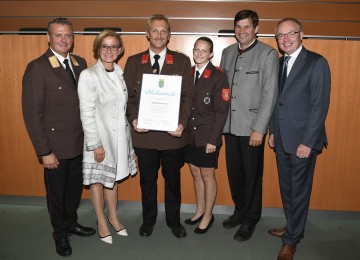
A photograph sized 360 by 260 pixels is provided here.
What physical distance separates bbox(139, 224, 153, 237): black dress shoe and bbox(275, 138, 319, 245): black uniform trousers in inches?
41.6

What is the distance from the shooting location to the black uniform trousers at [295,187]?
7.14 ft

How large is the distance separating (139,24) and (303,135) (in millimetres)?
4065

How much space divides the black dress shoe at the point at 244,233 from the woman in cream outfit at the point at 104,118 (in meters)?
1.04

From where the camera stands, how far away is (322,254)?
2299mm

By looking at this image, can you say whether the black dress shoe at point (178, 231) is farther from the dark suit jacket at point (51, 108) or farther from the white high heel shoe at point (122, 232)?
the dark suit jacket at point (51, 108)

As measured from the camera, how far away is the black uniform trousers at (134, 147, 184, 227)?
2.40 meters

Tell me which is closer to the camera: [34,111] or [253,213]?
[34,111]

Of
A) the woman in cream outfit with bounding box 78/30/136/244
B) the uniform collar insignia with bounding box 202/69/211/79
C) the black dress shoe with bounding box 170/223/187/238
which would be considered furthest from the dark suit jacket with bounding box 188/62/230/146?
the black dress shoe with bounding box 170/223/187/238

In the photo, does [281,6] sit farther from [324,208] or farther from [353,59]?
[324,208]

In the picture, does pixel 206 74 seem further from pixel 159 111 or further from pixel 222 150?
pixel 222 150

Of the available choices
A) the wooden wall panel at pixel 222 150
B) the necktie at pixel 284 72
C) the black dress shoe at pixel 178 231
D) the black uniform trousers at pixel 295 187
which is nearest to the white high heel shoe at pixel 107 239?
the black dress shoe at pixel 178 231

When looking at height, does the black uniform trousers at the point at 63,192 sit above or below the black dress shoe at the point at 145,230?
above

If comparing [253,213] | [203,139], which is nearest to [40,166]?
[203,139]

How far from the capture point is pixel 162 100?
220 centimetres
